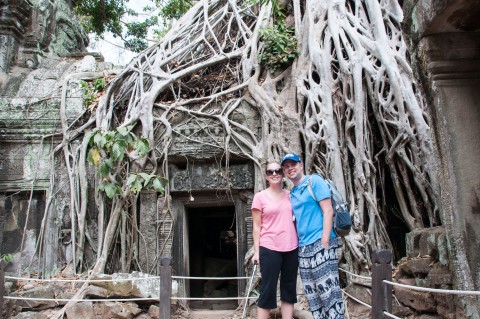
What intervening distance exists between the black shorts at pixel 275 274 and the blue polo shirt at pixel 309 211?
15 cm

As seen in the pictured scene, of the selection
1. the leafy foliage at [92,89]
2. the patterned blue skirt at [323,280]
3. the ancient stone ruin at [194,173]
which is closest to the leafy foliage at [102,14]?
the ancient stone ruin at [194,173]

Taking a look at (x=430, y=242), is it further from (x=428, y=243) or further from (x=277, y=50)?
(x=277, y=50)

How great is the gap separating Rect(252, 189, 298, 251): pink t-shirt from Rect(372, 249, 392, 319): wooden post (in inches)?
20.1

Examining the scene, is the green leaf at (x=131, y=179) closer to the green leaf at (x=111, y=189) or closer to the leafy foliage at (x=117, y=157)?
the leafy foliage at (x=117, y=157)

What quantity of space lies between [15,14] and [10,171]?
2618 mm

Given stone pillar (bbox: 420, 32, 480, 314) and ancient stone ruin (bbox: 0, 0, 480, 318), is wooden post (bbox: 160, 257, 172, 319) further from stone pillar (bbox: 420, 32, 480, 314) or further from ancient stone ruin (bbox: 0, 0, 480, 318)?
stone pillar (bbox: 420, 32, 480, 314)

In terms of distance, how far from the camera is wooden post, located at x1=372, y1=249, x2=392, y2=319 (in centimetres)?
239

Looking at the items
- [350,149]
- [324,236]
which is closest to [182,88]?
[350,149]

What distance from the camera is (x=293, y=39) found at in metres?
5.49

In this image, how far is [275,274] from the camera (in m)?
2.70

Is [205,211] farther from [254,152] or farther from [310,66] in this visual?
[310,66]

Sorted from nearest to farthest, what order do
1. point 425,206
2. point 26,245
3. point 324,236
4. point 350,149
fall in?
1. point 324,236
2. point 425,206
3. point 350,149
4. point 26,245

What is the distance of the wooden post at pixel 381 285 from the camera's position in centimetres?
239

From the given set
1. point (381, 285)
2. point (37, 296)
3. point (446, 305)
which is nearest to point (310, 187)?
point (381, 285)
